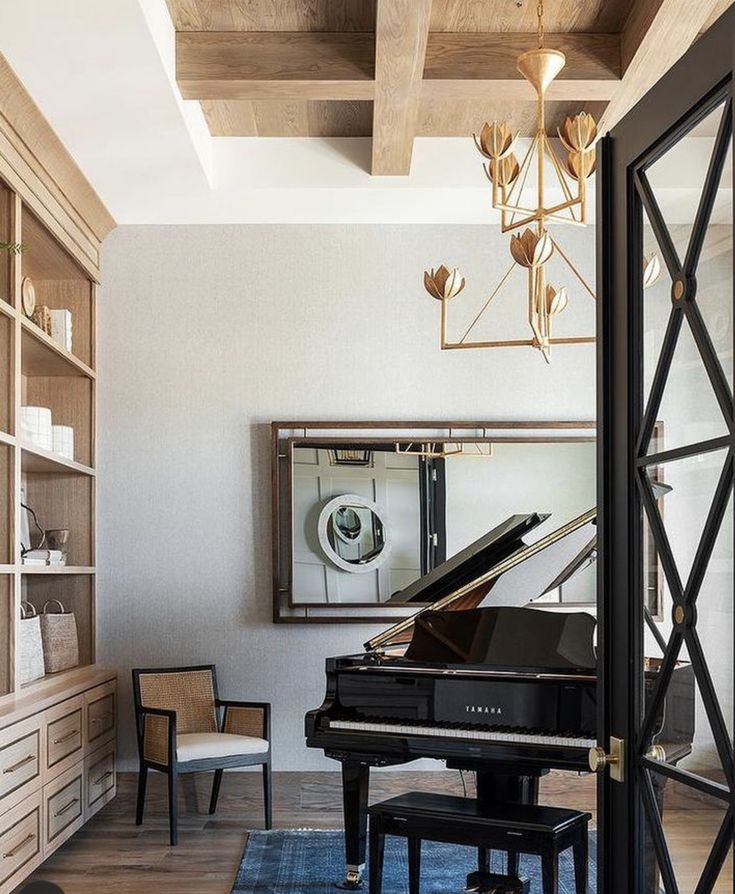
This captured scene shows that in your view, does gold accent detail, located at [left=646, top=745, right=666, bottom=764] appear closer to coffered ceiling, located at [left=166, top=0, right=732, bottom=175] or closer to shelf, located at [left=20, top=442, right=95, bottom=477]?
coffered ceiling, located at [left=166, top=0, right=732, bottom=175]

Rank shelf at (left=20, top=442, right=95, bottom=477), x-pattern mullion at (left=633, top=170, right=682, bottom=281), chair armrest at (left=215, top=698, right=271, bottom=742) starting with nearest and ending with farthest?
1. x-pattern mullion at (left=633, top=170, right=682, bottom=281)
2. shelf at (left=20, top=442, right=95, bottom=477)
3. chair armrest at (left=215, top=698, right=271, bottom=742)

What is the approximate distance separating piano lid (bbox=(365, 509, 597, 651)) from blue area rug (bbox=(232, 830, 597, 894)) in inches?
35.7

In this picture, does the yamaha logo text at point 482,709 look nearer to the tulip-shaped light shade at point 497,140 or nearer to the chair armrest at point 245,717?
the chair armrest at point 245,717

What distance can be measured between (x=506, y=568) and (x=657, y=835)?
2383 mm

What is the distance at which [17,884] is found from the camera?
406cm

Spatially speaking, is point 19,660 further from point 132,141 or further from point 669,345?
point 669,345

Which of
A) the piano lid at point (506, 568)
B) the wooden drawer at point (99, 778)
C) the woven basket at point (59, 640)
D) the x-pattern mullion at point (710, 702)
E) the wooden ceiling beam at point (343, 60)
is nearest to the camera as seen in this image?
the x-pattern mullion at point (710, 702)

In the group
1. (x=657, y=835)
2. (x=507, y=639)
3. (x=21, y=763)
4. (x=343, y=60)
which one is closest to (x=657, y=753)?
(x=657, y=835)

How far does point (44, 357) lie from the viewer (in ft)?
17.2

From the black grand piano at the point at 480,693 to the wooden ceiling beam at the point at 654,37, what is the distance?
1702 millimetres

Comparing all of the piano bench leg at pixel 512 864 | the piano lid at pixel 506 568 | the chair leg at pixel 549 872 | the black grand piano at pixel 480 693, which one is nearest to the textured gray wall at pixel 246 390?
the piano lid at pixel 506 568

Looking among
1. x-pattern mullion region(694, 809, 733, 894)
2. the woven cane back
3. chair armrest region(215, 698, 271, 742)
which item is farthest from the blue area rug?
x-pattern mullion region(694, 809, 733, 894)

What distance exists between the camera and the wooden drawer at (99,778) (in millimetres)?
5107

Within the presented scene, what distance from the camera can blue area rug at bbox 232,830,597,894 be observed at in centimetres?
439
